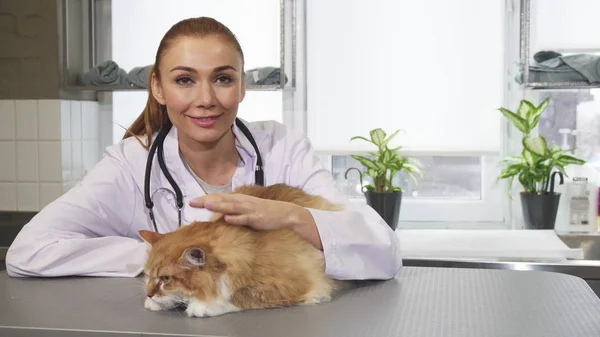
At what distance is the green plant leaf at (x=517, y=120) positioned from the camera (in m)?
3.18

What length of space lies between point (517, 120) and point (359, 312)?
2.09 metres

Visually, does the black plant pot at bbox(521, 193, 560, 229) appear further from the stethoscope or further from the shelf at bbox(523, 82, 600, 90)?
Answer: the stethoscope

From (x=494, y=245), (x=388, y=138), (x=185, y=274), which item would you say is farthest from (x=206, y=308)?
(x=388, y=138)

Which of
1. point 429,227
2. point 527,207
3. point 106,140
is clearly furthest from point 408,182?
point 106,140

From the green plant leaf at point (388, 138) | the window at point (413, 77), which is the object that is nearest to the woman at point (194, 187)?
the green plant leaf at point (388, 138)

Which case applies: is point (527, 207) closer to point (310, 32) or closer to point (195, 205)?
point (310, 32)

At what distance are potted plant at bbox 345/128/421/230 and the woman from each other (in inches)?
46.8

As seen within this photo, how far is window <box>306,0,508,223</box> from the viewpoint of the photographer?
3381 mm

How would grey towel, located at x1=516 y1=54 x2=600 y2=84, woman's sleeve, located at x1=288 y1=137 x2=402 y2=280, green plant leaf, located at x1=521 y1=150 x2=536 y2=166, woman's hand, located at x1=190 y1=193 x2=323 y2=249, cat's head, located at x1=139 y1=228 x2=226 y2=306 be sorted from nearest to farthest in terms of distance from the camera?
cat's head, located at x1=139 y1=228 x2=226 y2=306, woman's hand, located at x1=190 y1=193 x2=323 y2=249, woman's sleeve, located at x1=288 y1=137 x2=402 y2=280, grey towel, located at x1=516 y1=54 x2=600 y2=84, green plant leaf, located at x1=521 y1=150 x2=536 y2=166

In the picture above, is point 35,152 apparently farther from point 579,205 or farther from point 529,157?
point 579,205

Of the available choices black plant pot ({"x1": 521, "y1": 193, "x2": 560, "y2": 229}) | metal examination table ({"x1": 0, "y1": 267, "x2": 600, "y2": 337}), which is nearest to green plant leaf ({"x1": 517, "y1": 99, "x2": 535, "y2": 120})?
black plant pot ({"x1": 521, "y1": 193, "x2": 560, "y2": 229})

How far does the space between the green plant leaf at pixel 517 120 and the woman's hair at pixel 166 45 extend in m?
1.61

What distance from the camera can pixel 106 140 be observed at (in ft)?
11.7

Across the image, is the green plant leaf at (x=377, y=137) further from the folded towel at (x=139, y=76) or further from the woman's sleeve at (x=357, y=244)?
the woman's sleeve at (x=357, y=244)
